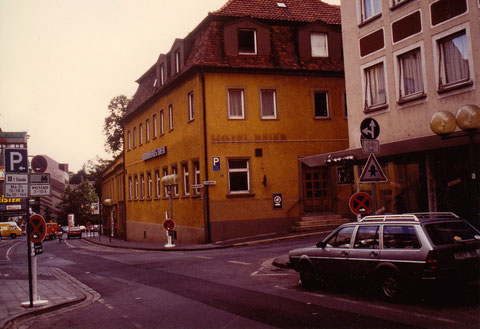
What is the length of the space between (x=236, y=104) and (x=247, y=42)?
3.26 meters

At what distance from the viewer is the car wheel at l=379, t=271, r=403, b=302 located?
31.0ft

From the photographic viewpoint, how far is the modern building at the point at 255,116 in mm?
27484

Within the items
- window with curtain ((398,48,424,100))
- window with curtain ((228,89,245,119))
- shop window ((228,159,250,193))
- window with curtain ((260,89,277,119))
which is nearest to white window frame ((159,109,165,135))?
window with curtain ((228,89,245,119))

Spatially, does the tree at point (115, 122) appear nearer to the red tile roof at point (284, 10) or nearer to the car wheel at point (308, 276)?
the red tile roof at point (284, 10)

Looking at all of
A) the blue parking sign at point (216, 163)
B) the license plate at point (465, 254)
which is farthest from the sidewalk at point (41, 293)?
the blue parking sign at point (216, 163)

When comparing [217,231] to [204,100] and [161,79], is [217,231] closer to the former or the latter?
[204,100]

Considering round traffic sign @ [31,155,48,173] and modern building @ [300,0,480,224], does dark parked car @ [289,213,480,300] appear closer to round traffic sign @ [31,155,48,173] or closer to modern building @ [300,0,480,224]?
modern building @ [300,0,480,224]

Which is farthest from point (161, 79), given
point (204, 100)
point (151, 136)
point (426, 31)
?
point (426, 31)

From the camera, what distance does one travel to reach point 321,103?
29578 millimetres

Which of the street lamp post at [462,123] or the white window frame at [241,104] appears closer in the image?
the street lamp post at [462,123]

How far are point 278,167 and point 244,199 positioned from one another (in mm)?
2375

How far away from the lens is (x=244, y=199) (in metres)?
27.4

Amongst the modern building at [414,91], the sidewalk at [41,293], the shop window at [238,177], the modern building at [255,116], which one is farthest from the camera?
the shop window at [238,177]

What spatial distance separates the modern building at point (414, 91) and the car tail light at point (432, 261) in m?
4.86
